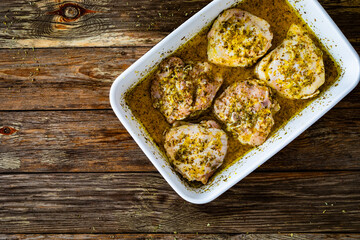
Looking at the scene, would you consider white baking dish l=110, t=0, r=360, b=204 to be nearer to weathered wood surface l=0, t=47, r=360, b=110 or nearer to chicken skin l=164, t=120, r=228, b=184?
chicken skin l=164, t=120, r=228, b=184

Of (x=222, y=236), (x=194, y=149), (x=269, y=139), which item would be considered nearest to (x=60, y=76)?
(x=194, y=149)

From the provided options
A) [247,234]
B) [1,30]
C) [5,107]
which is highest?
[1,30]

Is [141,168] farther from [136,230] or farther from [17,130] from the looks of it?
[17,130]

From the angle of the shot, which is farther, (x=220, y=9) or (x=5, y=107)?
(x=5, y=107)

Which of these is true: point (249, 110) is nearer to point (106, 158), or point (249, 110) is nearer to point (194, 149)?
point (194, 149)

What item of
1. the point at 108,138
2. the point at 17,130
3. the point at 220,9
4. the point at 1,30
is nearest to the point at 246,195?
the point at 108,138

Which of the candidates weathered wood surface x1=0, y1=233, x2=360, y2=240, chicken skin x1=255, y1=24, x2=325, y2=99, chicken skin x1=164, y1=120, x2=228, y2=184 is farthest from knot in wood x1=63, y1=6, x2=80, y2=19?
weathered wood surface x1=0, y1=233, x2=360, y2=240

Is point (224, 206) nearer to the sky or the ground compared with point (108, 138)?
nearer to the ground
